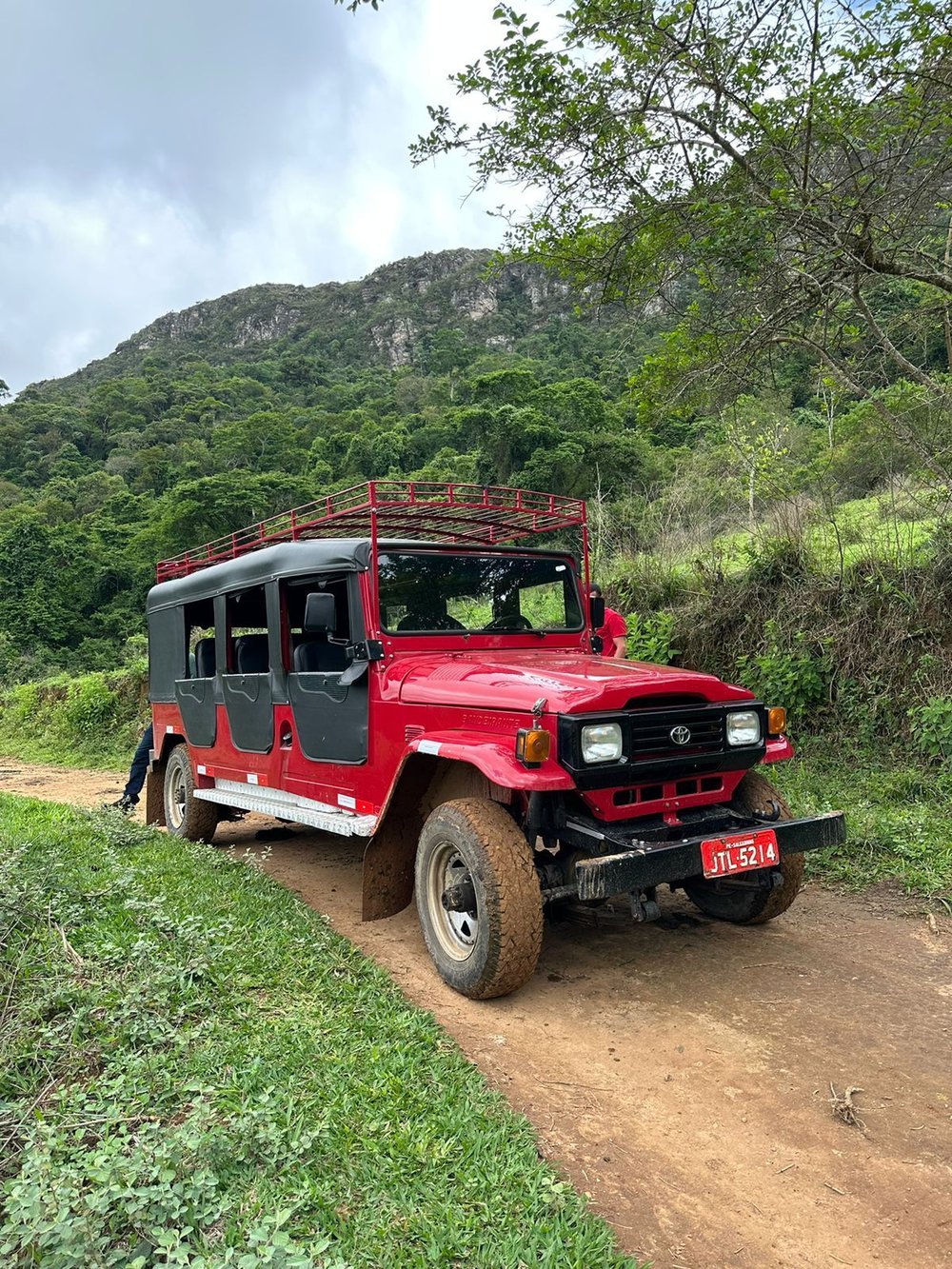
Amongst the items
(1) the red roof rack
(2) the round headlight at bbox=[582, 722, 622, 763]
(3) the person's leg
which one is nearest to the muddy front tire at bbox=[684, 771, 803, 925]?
(2) the round headlight at bbox=[582, 722, 622, 763]

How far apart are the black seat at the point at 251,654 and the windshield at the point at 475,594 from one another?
168cm

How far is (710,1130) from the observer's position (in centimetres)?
279

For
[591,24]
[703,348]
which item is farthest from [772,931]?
[591,24]

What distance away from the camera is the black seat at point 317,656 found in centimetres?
536

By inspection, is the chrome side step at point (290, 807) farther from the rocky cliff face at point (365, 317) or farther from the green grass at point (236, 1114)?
the rocky cliff face at point (365, 317)

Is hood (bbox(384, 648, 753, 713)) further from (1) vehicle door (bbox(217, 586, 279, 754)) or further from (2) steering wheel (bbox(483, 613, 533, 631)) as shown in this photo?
(1) vehicle door (bbox(217, 586, 279, 754))

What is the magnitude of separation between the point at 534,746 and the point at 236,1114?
1726 millimetres

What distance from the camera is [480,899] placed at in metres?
3.62

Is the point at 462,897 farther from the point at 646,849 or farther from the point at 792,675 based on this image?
the point at 792,675

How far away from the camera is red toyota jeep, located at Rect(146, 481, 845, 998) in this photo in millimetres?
3625

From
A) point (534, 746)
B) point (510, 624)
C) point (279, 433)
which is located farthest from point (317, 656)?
point (279, 433)

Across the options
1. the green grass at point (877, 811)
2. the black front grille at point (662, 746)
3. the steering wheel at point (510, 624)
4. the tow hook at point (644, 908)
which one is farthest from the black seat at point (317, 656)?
the green grass at point (877, 811)

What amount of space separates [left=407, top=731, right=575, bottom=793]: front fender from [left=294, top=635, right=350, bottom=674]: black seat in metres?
1.40

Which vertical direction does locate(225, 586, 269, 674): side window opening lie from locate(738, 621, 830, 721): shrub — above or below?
above
